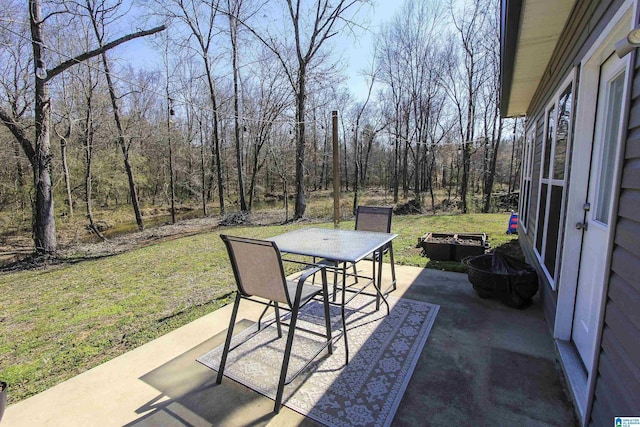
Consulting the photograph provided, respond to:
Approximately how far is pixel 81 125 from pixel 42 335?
10.8 meters

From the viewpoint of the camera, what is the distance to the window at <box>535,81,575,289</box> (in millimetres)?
2223

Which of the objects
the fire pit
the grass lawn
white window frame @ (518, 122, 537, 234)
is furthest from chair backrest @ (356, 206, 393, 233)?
white window frame @ (518, 122, 537, 234)

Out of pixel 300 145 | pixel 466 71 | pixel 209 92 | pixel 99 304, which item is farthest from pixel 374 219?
pixel 466 71

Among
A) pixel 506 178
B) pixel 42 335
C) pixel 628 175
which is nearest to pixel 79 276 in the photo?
pixel 42 335

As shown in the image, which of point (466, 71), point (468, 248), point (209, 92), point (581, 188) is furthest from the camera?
point (466, 71)

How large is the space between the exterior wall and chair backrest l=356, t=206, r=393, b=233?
210 centimetres

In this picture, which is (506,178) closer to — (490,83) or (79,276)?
(490,83)

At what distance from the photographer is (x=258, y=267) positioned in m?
1.75

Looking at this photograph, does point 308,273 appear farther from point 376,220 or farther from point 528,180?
point 528,180

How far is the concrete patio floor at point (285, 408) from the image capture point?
157 centimetres

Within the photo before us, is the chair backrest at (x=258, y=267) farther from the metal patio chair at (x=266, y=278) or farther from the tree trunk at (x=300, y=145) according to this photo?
the tree trunk at (x=300, y=145)

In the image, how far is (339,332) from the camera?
2.42 m

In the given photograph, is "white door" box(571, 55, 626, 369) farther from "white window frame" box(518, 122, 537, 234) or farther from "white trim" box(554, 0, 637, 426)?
"white window frame" box(518, 122, 537, 234)

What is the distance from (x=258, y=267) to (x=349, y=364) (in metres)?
0.92
